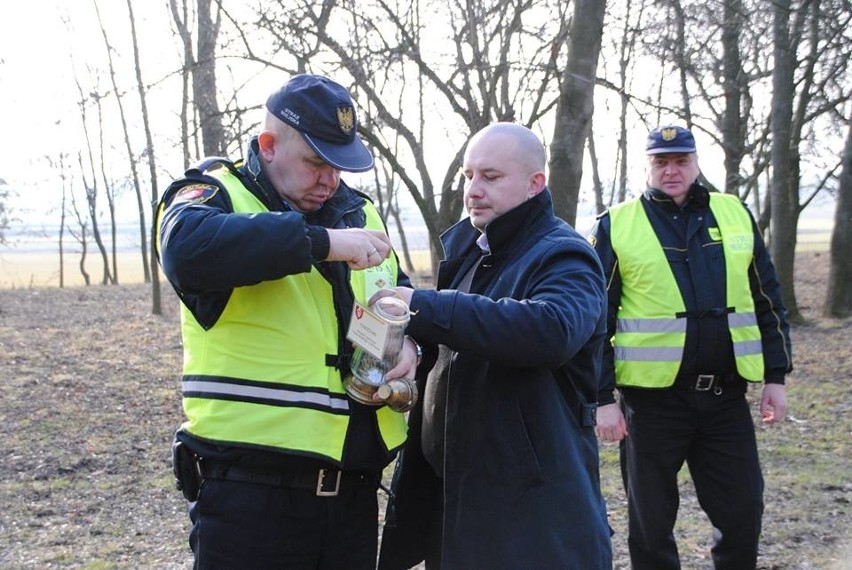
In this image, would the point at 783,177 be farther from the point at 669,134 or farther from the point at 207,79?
the point at 669,134

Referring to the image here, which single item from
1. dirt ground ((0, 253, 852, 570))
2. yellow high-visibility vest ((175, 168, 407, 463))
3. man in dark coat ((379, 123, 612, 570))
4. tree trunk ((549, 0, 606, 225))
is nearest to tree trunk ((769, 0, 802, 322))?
dirt ground ((0, 253, 852, 570))

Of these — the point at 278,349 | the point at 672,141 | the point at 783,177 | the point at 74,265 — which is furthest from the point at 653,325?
the point at 74,265

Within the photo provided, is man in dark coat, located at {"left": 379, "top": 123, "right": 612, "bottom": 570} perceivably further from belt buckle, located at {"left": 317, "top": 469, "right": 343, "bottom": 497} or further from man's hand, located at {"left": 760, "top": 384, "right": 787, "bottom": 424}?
man's hand, located at {"left": 760, "top": 384, "right": 787, "bottom": 424}

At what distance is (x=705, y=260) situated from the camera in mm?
3957

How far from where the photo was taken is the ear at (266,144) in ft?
8.19

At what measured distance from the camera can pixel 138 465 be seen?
22.0ft

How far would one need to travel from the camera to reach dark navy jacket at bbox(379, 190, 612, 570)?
232 cm

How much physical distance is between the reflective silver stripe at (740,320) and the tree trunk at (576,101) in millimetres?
2124

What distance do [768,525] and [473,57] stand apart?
5.25 m

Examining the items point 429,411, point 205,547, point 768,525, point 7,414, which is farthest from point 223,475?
point 7,414

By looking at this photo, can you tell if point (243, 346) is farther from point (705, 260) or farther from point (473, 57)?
point (473, 57)

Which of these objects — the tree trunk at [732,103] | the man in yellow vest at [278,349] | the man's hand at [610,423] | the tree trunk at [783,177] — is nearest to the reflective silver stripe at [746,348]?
the man's hand at [610,423]

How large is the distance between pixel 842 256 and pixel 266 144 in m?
13.0

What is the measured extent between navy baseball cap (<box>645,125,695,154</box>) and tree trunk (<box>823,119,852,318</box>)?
10709 mm
